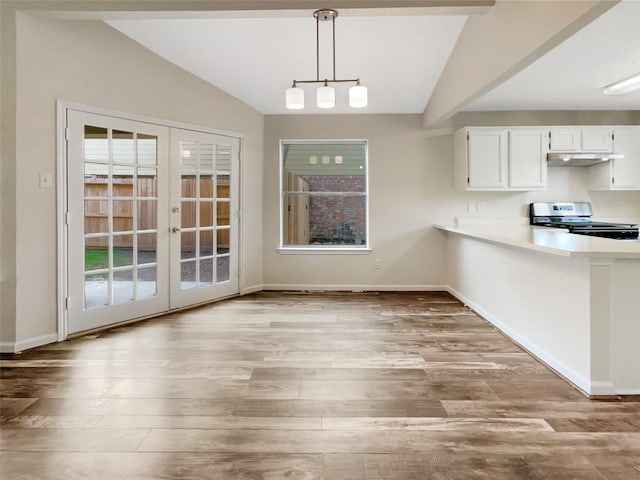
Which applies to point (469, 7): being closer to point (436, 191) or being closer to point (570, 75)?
point (570, 75)

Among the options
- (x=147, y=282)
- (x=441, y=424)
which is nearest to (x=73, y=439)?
(x=441, y=424)

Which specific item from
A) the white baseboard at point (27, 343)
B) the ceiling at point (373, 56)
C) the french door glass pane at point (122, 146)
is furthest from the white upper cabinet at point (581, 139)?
the white baseboard at point (27, 343)

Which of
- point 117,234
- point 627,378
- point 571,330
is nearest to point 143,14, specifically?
point 117,234

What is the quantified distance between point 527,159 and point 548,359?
279 cm

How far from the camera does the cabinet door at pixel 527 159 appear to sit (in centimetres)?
475

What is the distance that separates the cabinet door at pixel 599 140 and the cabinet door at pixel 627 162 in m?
0.07

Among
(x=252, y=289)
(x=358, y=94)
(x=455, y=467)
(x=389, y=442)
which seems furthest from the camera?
(x=252, y=289)

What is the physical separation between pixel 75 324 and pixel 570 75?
487 centimetres

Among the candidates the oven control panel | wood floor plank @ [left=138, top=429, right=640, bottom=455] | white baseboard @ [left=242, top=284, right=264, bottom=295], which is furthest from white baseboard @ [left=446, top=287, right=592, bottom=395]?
white baseboard @ [left=242, top=284, right=264, bottom=295]

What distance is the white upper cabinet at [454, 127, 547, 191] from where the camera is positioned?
15.6 feet

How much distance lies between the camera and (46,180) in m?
3.24

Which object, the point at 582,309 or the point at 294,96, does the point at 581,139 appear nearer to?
the point at 582,309

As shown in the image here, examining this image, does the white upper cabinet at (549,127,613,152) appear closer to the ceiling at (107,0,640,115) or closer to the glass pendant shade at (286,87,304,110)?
the ceiling at (107,0,640,115)

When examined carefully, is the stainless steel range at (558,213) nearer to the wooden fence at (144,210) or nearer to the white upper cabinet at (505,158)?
the white upper cabinet at (505,158)
